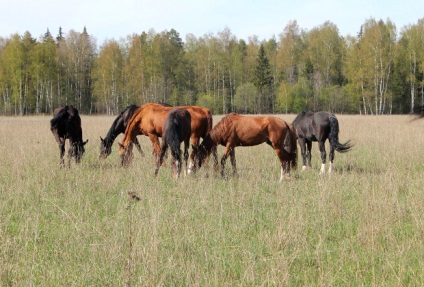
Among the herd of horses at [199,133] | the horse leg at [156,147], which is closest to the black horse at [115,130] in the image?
the herd of horses at [199,133]

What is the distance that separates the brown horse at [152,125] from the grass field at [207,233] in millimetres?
1531

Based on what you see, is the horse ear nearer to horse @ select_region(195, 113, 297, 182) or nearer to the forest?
horse @ select_region(195, 113, 297, 182)

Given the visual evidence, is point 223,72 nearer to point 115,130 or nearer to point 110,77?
point 110,77

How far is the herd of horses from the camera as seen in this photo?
8234 millimetres

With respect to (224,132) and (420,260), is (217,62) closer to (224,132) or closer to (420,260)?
(224,132)

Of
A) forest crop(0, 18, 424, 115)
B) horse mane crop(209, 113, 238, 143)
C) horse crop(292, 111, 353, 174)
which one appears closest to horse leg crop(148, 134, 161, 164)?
horse mane crop(209, 113, 238, 143)

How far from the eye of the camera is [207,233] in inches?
177

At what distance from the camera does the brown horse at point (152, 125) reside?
924 cm

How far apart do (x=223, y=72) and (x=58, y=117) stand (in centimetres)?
4112

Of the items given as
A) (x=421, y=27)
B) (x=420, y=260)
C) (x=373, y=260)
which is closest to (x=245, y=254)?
(x=373, y=260)

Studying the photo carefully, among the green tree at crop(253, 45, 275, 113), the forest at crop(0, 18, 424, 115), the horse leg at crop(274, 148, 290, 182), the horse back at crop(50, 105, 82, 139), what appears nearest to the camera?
the horse leg at crop(274, 148, 290, 182)

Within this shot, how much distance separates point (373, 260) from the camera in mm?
3826

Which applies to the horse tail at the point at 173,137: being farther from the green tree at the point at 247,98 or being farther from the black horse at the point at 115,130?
the green tree at the point at 247,98

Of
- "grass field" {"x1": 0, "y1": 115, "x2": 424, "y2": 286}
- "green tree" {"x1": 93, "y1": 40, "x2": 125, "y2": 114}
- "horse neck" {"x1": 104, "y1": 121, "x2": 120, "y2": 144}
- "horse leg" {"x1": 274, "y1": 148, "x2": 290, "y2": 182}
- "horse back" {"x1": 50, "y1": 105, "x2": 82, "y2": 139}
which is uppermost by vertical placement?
"green tree" {"x1": 93, "y1": 40, "x2": 125, "y2": 114}
